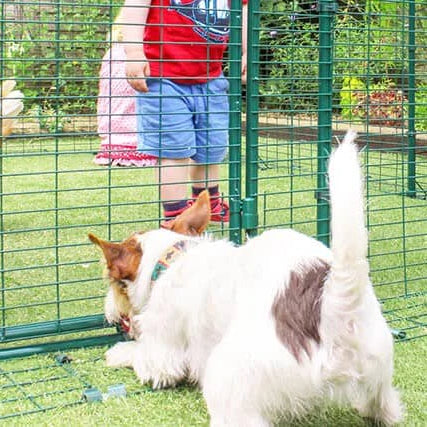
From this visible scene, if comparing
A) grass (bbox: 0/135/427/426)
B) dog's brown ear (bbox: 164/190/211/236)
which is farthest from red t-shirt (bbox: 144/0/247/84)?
dog's brown ear (bbox: 164/190/211/236)

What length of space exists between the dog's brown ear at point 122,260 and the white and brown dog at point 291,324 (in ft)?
0.68

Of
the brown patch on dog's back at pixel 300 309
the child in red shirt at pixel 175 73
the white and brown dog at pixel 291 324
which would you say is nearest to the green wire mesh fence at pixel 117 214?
the child in red shirt at pixel 175 73

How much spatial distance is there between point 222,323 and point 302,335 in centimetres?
32

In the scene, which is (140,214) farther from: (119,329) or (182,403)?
(182,403)

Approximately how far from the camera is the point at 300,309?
1887 millimetres

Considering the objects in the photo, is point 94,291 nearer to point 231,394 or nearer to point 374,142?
point 231,394

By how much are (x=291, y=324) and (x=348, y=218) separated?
0.97 feet

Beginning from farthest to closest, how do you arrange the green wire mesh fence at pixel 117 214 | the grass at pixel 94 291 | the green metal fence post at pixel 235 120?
the green metal fence post at pixel 235 120
the green wire mesh fence at pixel 117 214
the grass at pixel 94 291

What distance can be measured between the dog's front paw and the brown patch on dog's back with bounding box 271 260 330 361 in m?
0.77

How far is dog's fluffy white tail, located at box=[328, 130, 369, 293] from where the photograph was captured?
1.77 meters

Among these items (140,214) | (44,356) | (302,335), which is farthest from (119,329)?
(140,214)

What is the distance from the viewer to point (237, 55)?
2.99 metres

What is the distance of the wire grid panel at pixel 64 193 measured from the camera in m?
2.66

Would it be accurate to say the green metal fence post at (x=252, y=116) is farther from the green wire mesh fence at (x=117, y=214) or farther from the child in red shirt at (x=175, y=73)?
the child in red shirt at (x=175, y=73)
